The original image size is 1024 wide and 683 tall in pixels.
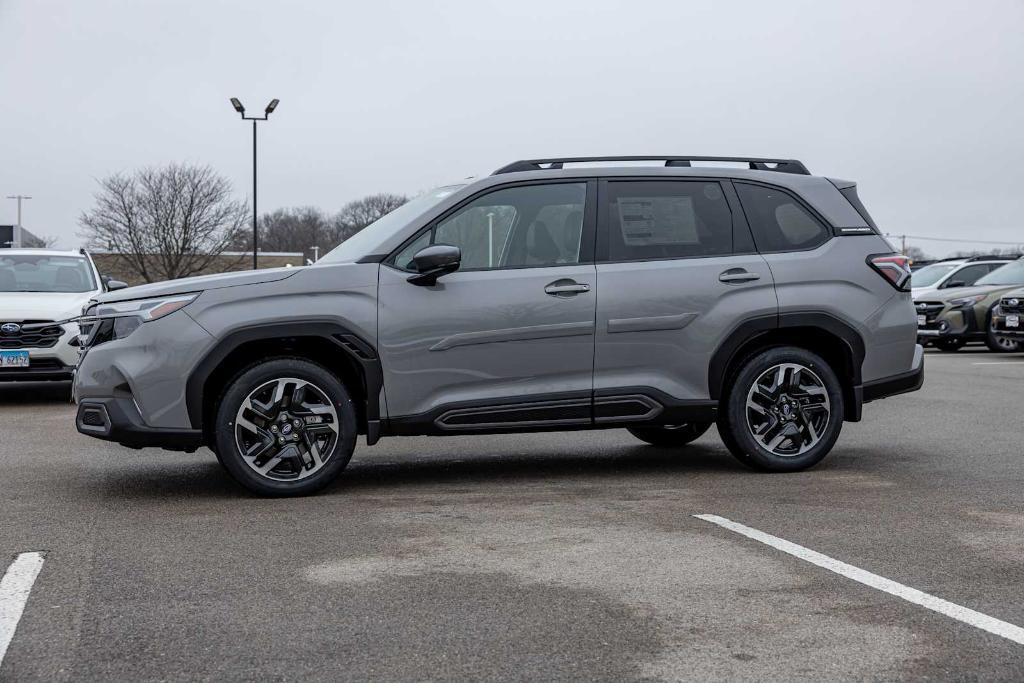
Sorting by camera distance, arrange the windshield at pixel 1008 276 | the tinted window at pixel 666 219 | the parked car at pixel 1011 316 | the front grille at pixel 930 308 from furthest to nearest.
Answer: the front grille at pixel 930 308
the windshield at pixel 1008 276
the parked car at pixel 1011 316
the tinted window at pixel 666 219

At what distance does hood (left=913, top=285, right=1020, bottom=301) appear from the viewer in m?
23.4

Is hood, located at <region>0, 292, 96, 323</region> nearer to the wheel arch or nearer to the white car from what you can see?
the white car

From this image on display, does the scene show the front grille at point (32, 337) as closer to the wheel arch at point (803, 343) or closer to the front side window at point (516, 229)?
the front side window at point (516, 229)

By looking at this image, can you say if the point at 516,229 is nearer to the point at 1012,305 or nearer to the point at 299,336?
the point at 299,336

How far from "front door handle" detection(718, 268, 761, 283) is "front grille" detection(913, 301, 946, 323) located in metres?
17.3

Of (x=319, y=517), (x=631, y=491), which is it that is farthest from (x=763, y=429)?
(x=319, y=517)

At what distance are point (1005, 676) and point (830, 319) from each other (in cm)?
434

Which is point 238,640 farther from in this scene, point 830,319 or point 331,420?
point 830,319

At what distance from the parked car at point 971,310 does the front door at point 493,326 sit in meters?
17.3

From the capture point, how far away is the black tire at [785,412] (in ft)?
25.5

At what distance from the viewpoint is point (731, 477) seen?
7.82 meters

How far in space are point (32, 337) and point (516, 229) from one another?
760 cm

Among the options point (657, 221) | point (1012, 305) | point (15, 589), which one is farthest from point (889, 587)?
point (1012, 305)

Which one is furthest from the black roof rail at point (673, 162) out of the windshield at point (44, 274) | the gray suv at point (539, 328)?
the windshield at point (44, 274)
